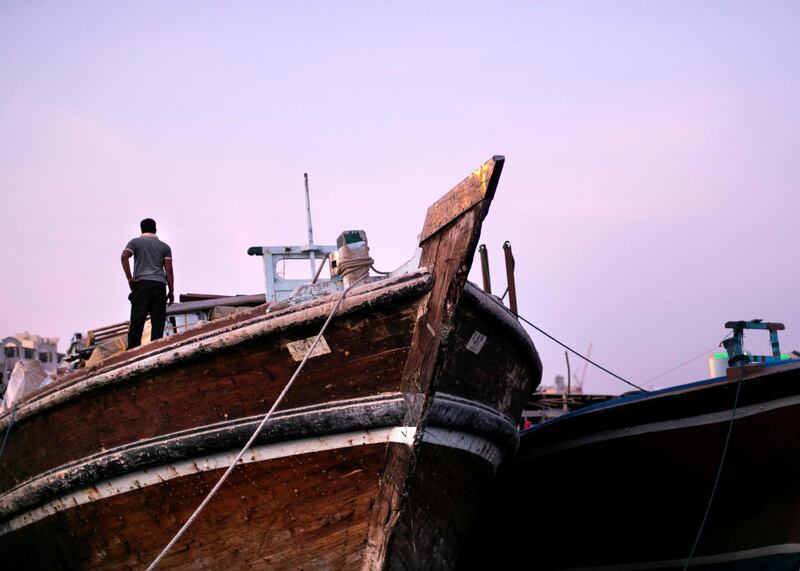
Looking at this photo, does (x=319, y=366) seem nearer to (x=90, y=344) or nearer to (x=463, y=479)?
(x=463, y=479)

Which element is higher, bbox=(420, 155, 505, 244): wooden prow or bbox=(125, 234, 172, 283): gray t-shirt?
bbox=(125, 234, 172, 283): gray t-shirt

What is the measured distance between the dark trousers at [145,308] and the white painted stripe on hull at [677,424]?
409cm

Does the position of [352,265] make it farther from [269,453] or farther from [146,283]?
[146,283]

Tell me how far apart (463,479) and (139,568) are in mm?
2350

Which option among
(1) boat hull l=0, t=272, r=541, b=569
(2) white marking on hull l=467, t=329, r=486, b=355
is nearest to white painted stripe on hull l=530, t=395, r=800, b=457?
(1) boat hull l=0, t=272, r=541, b=569

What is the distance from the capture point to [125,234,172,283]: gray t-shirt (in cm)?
672

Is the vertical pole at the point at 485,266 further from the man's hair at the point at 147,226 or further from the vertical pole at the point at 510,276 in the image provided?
the man's hair at the point at 147,226

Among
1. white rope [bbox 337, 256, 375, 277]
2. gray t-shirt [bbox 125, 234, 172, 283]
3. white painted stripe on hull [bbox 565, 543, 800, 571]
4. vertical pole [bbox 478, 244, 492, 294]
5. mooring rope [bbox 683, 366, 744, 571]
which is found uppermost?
vertical pole [bbox 478, 244, 492, 294]

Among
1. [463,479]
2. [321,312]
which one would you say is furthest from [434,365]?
[463,479]

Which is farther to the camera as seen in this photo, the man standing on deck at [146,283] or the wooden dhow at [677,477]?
the wooden dhow at [677,477]

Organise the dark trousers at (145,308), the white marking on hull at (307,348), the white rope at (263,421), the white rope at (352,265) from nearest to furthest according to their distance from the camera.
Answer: the white rope at (263,421), the white marking on hull at (307,348), the white rope at (352,265), the dark trousers at (145,308)

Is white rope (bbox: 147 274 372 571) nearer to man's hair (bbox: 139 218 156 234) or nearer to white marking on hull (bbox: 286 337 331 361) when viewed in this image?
white marking on hull (bbox: 286 337 331 361)

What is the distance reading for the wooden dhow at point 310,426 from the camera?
5.18 meters

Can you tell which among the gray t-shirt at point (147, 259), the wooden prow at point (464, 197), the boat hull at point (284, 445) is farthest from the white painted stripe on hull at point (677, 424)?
the gray t-shirt at point (147, 259)
